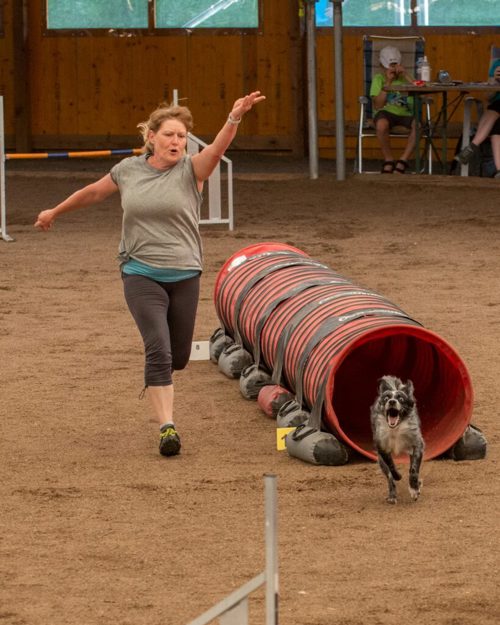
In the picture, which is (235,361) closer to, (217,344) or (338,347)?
(217,344)

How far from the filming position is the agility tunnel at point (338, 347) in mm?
6750

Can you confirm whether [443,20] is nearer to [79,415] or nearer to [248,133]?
[248,133]

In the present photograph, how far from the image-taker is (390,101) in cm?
1761

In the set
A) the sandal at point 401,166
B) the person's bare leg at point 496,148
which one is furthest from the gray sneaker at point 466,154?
the sandal at point 401,166

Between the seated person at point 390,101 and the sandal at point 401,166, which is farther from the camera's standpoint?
the sandal at point 401,166

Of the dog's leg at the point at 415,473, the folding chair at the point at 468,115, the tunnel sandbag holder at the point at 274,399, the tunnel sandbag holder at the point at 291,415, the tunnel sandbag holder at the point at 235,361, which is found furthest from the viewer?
the folding chair at the point at 468,115

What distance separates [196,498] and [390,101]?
12.0 metres

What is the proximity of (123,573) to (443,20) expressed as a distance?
1558 centimetres

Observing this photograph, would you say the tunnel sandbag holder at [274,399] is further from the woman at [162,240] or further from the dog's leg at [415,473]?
the dog's leg at [415,473]

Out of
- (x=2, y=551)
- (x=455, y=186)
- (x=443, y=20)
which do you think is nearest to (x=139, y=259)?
(x=2, y=551)

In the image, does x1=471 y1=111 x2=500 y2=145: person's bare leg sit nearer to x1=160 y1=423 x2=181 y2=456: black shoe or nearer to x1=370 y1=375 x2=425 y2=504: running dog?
x1=160 y1=423 x2=181 y2=456: black shoe

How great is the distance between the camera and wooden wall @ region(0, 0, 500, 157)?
20281mm

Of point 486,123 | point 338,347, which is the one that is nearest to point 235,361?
point 338,347

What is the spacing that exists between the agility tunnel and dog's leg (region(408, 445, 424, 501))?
614 millimetres
